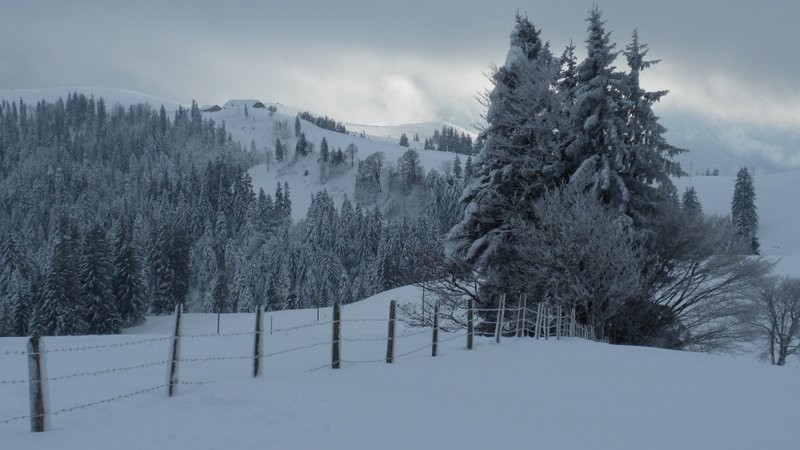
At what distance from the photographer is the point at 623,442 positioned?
24.5 ft

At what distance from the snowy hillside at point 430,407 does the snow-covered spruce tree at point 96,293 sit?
51.9 m

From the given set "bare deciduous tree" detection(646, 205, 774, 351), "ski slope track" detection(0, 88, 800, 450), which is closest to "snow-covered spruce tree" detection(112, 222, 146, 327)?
"ski slope track" detection(0, 88, 800, 450)

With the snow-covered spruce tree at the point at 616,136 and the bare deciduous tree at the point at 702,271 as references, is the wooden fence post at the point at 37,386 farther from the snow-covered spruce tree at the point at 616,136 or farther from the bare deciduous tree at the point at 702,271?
the bare deciduous tree at the point at 702,271

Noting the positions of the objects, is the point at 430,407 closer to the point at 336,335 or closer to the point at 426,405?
the point at 426,405

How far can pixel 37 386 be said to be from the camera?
695 cm

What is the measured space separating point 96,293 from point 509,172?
176 feet

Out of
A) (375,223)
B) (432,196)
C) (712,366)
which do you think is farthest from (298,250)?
(712,366)

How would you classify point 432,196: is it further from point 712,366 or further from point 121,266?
point 712,366

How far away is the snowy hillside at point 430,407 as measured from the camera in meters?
7.07

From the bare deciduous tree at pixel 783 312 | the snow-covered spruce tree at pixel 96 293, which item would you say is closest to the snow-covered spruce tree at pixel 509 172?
the bare deciduous tree at pixel 783 312

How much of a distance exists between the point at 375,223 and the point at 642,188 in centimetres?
9806

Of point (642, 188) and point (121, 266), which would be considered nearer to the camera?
point (642, 188)

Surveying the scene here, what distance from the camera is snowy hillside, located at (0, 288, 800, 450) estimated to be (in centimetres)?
707

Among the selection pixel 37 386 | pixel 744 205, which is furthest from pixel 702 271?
pixel 744 205
